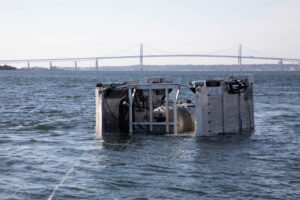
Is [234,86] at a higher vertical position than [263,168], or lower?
higher

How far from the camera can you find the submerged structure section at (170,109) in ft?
60.3

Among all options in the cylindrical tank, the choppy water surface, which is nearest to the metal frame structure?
the cylindrical tank

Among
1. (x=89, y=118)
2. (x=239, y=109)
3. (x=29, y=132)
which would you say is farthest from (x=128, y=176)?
(x=89, y=118)

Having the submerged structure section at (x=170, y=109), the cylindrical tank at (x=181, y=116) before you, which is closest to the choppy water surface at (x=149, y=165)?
the submerged structure section at (x=170, y=109)

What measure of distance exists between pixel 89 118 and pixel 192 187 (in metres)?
17.0

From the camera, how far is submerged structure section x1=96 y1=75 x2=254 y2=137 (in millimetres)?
18391

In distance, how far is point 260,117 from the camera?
2802 centimetres

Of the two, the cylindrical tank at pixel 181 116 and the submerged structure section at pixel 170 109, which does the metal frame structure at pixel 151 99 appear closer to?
the submerged structure section at pixel 170 109


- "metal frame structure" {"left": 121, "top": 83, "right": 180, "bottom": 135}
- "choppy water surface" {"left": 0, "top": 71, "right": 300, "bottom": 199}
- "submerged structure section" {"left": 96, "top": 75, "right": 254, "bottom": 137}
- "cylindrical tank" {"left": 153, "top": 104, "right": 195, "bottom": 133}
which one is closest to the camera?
"choppy water surface" {"left": 0, "top": 71, "right": 300, "bottom": 199}

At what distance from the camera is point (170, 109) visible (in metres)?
20.0

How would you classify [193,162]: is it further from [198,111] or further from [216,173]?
[198,111]

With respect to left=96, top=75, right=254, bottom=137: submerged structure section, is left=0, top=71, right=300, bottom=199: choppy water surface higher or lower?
lower

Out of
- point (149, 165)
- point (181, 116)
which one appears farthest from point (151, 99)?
point (149, 165)

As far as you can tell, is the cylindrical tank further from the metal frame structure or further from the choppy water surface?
the choppy water surface
